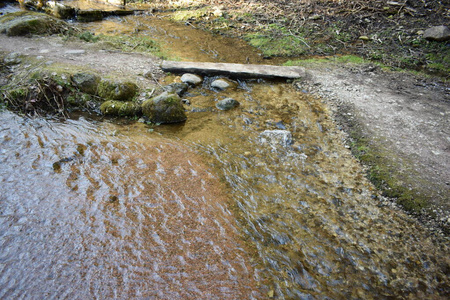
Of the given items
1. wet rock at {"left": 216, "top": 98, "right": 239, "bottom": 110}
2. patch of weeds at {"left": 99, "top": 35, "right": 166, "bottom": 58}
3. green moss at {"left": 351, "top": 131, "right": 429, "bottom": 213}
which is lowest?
green moss at {"left": 351, "top": 131, "right": 429, "bottom": 213}

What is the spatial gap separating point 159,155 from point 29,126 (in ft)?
8.17

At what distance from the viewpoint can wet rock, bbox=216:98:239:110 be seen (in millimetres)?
5508

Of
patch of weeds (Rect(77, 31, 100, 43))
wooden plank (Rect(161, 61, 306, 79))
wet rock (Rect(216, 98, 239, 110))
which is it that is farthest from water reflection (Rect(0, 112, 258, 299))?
patch of weeds (Rect(77, 31, 100, 43))

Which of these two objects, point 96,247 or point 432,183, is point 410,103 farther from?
point 96,247

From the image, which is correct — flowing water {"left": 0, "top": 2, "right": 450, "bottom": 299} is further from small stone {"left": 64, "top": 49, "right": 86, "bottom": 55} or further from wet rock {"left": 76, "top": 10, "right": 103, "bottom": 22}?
wet rock {"left": 76, "top": 10, "right": 103, "bottom": 22}

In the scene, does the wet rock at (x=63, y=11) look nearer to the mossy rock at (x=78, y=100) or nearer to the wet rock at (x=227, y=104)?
the mossy rock at (x=78, y=100)

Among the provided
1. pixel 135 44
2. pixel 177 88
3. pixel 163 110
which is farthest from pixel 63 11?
pixel 163 110

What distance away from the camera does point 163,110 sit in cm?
494

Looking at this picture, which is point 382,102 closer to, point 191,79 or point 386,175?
point 386,175

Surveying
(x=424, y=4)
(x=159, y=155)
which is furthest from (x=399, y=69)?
(x=159, y=155)

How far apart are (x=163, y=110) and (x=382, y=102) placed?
4681mm

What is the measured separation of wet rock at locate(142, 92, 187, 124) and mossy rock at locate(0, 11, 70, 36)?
5.86 m

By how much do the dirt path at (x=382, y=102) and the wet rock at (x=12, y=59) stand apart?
28 centimetres

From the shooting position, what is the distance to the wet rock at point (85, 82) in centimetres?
530
